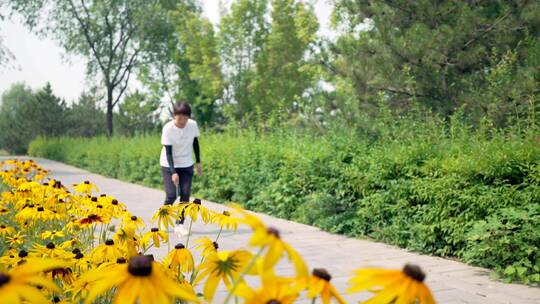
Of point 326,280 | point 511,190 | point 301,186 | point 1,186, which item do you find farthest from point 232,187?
point 326,280

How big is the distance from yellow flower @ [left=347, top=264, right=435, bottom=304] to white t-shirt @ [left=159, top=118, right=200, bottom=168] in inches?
259

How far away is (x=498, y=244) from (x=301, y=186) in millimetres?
4008

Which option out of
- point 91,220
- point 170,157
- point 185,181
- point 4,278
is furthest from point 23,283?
point 185,181

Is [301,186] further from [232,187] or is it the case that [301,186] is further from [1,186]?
[1,186]

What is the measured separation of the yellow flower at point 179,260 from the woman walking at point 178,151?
525 centimetres

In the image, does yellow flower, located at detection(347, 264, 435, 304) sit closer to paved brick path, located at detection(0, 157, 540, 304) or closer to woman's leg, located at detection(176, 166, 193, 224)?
paved brick path, located at detection(0, 157, 540, 304)

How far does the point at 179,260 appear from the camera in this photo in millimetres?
2150

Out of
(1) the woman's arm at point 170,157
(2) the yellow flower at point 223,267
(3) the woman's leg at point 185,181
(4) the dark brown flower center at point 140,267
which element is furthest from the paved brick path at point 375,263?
(4) the dark brown flower center at point 140,267

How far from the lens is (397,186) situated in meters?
6.77

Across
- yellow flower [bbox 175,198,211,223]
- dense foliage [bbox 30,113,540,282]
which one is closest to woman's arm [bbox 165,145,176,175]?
dense foliage [bbox 30,113,540,282]

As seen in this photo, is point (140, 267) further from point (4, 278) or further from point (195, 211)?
point (195, 211)

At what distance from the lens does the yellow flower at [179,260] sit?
7.05 feet

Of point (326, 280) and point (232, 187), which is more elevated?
point (326, 280)

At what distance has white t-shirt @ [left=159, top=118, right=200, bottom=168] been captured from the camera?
25.2 ft
